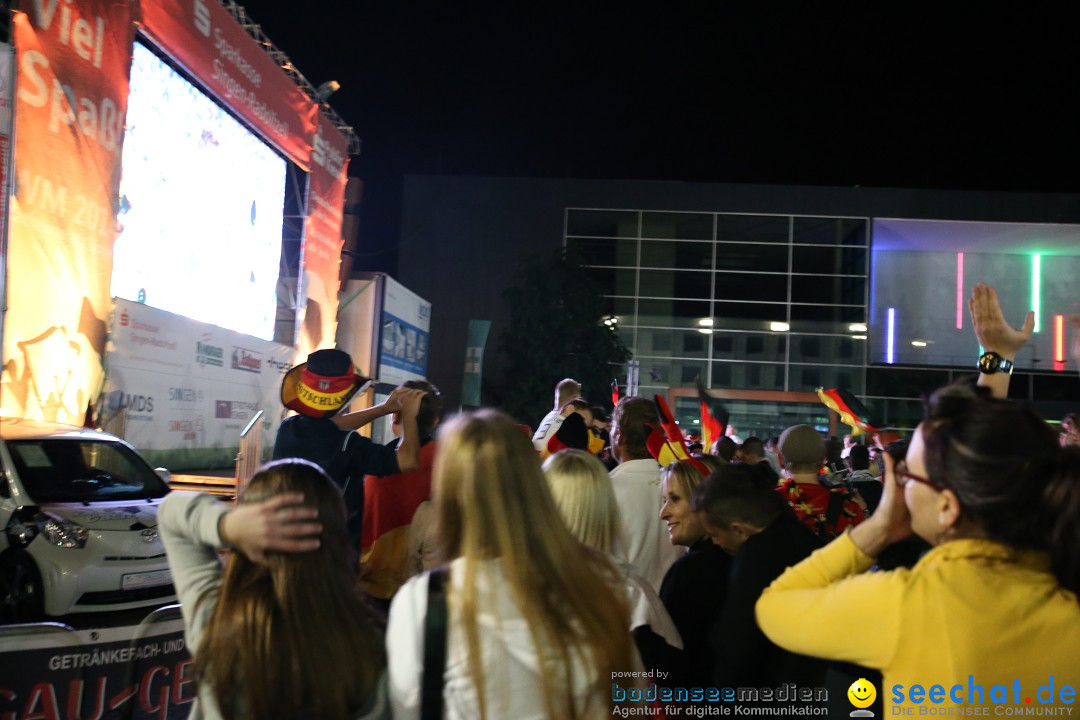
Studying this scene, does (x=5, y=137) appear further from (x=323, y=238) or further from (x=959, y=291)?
(x=959, y=291)

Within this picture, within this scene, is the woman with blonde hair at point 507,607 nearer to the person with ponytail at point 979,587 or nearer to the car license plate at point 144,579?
the person with ponytail at point 979,587

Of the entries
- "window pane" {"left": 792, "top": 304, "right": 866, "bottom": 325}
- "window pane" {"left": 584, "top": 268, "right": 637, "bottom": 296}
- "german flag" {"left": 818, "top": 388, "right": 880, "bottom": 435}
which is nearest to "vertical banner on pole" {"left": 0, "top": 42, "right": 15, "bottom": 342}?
"german flag" {"left": 818, "top": 388, "right": 880, "bottom": 435}

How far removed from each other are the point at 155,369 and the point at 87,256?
2309 millimetres

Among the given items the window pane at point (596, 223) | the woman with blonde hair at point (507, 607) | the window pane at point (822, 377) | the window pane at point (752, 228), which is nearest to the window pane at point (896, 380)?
the window pane at point (822, 377)

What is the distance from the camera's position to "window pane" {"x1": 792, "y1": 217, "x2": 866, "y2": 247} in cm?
3338

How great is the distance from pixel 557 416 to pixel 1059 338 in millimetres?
32291

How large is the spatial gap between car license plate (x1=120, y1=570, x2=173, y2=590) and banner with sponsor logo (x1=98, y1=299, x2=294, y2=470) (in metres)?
3.90

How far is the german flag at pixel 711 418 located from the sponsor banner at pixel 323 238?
40.1 feet

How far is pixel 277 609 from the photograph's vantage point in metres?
2.18

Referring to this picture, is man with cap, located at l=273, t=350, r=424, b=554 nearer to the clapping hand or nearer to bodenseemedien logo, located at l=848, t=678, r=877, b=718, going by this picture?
the clapping hand

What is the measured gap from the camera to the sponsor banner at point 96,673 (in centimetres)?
323

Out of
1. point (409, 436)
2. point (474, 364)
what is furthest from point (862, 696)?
point (474, 364)

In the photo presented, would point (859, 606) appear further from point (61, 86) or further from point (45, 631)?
point (61, 86)

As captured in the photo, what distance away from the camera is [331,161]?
20031mm
